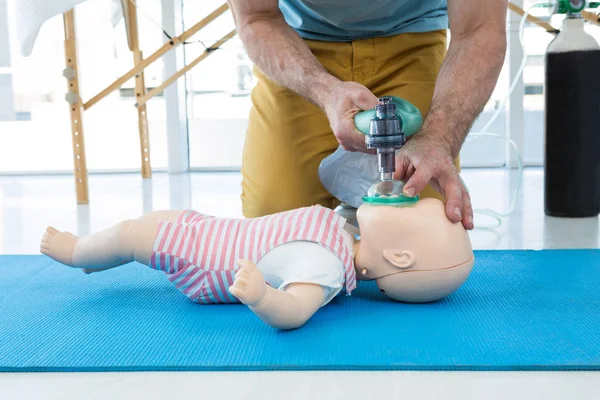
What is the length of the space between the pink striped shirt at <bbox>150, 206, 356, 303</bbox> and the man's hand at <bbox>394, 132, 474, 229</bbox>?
0.14 m

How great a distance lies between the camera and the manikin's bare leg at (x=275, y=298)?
894mm

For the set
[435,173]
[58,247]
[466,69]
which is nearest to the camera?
[435,173]

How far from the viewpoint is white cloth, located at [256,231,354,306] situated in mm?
Answer: 1057

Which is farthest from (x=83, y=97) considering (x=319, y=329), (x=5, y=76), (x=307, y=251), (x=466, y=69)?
(x=319, y=329)

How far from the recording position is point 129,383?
0.85 m

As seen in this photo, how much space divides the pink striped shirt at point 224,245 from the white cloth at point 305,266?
Result: 0.01 m

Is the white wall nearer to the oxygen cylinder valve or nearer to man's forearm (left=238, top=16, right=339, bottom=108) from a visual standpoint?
man's forearm (left=238, top=16, right=339, bottom=108)

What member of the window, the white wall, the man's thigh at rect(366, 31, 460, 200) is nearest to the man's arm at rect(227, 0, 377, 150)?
the man's thigh at rect(366, 31, 460, 200)

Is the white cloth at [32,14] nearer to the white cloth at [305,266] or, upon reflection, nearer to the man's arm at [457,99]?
the man's arm at [457,99]

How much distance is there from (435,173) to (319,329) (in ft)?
0.97

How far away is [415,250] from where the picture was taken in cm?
109

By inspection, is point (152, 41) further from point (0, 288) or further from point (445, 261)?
point (445, 261)

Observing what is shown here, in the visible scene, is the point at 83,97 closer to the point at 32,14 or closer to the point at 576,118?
the point at 32,14

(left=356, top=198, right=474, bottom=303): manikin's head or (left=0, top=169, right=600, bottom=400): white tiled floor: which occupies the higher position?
(left=356, top=198, right=474, bottom=303): manikin's head
